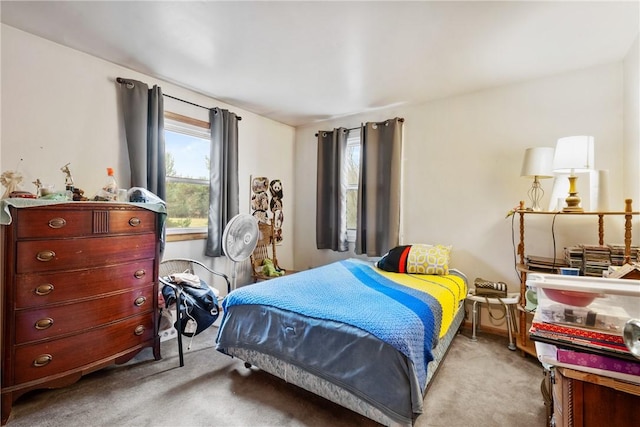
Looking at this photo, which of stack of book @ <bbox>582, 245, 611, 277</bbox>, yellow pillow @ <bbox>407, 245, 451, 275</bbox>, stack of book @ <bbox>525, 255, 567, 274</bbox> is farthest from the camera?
yellow pillow @ <bbox>407, 245, 451, 275</bbox>

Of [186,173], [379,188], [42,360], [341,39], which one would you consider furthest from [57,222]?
[379,188]

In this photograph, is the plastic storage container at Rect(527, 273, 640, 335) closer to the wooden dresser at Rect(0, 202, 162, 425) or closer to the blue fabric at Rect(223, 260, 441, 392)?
the blue fabric at Rect(223, 260, 441, 392)

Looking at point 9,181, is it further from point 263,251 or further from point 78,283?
point 263,251

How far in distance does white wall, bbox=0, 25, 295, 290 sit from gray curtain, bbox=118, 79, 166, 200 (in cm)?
12

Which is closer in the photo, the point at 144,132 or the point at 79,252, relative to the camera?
the point at 79,252

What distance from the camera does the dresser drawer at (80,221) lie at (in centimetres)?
163

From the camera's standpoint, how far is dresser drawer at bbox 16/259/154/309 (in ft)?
5.33

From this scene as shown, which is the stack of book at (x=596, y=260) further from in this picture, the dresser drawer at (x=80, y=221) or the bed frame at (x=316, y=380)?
the dresser drawer at (x=80, y=221)

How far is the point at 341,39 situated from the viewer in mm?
2088

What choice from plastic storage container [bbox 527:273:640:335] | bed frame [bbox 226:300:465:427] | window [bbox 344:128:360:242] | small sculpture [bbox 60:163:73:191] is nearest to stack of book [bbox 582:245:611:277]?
bed frame [bbox 226:300:465:427]

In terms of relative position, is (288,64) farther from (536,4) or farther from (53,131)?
(53,131)

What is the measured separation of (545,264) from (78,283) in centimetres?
335

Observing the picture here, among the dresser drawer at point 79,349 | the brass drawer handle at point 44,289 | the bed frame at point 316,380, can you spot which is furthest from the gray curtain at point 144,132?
the bed frame at point 316,380

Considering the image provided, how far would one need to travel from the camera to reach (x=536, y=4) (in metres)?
1.70
